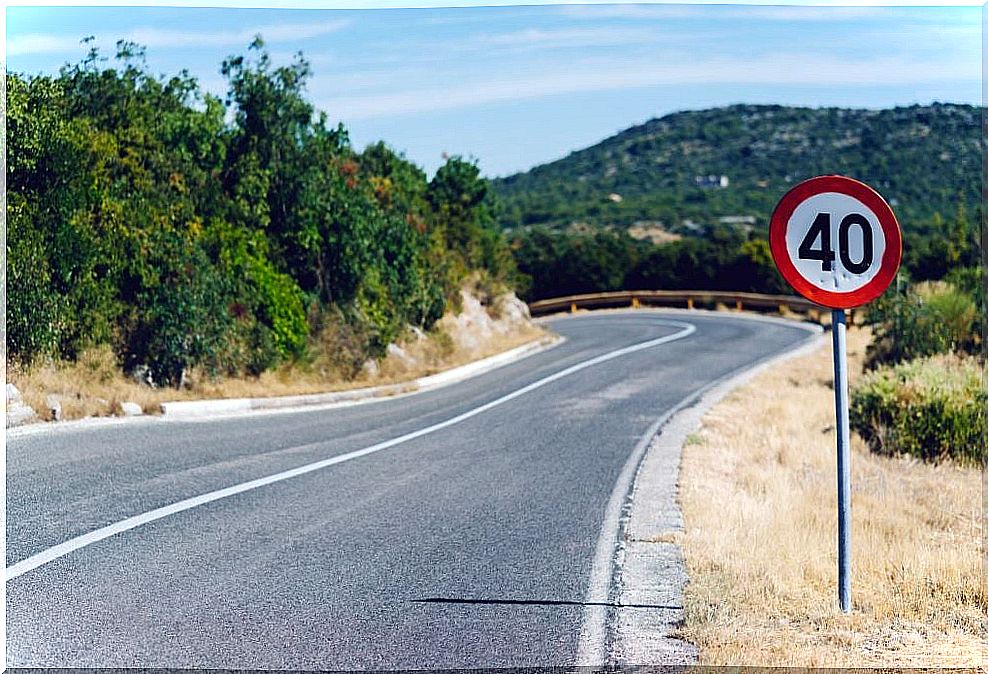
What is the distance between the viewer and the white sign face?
5754 mm

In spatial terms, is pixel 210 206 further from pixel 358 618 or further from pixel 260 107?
pixel 358 618

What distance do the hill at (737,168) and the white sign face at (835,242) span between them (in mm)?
42851

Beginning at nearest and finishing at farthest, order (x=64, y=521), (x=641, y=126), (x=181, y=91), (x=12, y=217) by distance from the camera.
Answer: (x=64, y=521) → (x=12, y=217) → (x=181, y=91) → (x=641, y=126)

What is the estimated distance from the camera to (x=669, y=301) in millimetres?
49062

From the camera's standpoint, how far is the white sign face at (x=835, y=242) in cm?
575

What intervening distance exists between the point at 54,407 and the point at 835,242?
359 inches

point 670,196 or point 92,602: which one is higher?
point 670,196

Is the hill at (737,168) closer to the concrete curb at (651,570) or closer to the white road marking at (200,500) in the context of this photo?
the white road marking at (200,500)

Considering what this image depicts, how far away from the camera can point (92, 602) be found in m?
5.77

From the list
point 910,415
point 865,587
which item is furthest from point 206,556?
point 910,415

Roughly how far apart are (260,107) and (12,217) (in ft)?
26.1

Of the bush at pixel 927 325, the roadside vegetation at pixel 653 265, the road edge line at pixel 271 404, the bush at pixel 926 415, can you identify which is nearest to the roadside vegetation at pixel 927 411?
the bush at pixel 926 415

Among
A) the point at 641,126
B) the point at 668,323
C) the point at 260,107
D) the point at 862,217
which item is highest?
the point at 641,126

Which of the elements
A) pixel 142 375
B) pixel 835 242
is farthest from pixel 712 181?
pixel 835 242
